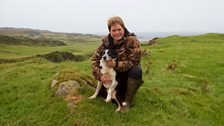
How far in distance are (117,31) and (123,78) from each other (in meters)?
1.38

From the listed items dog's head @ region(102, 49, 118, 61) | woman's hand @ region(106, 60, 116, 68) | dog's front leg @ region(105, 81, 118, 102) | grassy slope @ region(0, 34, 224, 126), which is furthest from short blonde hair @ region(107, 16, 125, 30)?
grassy slope @ region(0, 34, 224, 126)

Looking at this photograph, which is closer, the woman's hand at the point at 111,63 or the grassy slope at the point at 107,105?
the woman's hand at the point at 111,63

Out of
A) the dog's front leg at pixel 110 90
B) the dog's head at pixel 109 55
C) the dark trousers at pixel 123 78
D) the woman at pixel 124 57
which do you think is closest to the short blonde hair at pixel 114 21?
the woman at pixel 124 57

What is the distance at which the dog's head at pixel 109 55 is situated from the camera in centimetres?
828

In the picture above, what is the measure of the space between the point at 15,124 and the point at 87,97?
83.4 inches

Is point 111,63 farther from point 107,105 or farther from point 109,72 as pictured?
point 107,105

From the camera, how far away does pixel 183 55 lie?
77.7ft

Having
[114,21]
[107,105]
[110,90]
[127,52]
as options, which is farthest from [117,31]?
[107,105]

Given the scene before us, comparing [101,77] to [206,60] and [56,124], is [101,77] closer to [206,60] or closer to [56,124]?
Answer: [56,124]

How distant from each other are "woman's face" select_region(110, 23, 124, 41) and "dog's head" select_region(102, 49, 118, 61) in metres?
0.42

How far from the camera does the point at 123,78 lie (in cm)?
902

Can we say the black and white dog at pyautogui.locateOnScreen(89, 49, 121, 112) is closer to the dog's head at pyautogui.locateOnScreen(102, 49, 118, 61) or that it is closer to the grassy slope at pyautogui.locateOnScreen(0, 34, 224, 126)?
the dog's head at pyautogui.locateOnScreen(102, 49, 118, 61)

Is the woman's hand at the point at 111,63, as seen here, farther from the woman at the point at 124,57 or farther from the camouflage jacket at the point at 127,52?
the camouflage jacket at the point at 127,52

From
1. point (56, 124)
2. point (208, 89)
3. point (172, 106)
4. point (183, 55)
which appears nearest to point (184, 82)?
point (208, 89)
